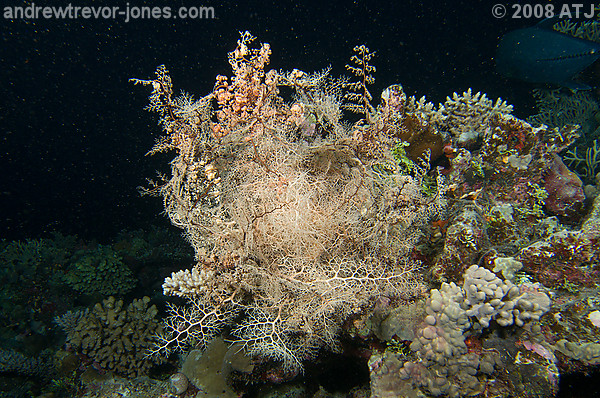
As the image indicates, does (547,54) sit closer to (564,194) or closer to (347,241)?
(564,194)

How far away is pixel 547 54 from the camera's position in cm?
527

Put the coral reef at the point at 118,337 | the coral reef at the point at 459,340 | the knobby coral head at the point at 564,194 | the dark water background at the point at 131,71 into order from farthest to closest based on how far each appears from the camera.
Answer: the dark water background at the point at 131,71, the coral reef at the point at 118,337, the knobby coral head at the point at 564,194, the coral reef at the point at 459,340

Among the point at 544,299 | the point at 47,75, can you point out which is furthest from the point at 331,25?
the point at 47,75

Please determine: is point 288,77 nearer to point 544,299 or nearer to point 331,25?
point 544,299

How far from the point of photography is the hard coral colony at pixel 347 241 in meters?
1.88

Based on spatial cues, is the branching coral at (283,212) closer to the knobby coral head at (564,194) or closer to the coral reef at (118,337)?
the knobby coral head at (564,194)

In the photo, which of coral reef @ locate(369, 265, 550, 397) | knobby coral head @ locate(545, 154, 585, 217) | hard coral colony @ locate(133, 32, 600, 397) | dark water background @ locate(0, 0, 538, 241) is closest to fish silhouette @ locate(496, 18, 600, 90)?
dark water background @ locate(0, 0, 538, 241)

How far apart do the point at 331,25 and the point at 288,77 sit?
8671mm

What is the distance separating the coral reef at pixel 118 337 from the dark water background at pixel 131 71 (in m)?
7.12

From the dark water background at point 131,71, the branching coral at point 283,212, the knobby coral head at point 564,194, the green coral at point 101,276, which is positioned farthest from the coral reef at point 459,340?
the dark water background at point 131,71

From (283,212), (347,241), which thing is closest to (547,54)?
(347,241)

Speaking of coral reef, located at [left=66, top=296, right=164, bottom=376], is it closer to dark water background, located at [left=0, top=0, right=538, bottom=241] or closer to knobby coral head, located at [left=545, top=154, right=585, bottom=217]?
knobby coral head, located at [left=545, top=154, right=585, bottom=217]

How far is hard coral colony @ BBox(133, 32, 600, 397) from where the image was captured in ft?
6.15

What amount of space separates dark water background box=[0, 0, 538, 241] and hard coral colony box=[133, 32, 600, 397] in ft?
23.8
